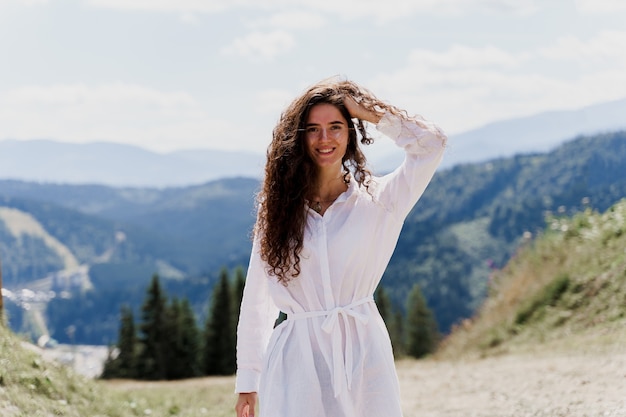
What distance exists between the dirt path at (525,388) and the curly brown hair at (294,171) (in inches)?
165

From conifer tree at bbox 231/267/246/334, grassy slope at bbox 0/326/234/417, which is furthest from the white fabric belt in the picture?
conifer tree at bbox 231/267/246/334

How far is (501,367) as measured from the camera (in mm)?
10297

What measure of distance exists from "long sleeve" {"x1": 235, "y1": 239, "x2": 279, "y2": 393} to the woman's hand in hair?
65 centimetres

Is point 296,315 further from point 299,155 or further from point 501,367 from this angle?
point 501,367

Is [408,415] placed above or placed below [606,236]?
below

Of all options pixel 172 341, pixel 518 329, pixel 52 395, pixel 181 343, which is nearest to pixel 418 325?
pixel 181 343

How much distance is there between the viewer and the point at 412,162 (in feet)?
10.6

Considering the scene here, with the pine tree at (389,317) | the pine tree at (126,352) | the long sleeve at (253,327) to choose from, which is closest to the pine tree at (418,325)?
the pine tree at (389,317)

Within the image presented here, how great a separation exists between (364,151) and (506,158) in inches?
6729

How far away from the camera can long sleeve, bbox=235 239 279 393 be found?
3.31 metres

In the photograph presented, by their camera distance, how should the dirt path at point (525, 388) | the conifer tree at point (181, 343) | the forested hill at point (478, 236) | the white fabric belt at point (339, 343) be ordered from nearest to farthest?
1. the white fabric belt at point (339, 343)
2. the dirt path at point (525, 388)
3. the conifer tree at point (181, 343)
4. the forested hill at point (478, 236)

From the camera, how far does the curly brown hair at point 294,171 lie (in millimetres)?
3189

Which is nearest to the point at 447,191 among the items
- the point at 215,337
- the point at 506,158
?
the point at 506,158

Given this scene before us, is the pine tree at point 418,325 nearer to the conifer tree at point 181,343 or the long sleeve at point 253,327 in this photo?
the conifer tree at point 181,343
